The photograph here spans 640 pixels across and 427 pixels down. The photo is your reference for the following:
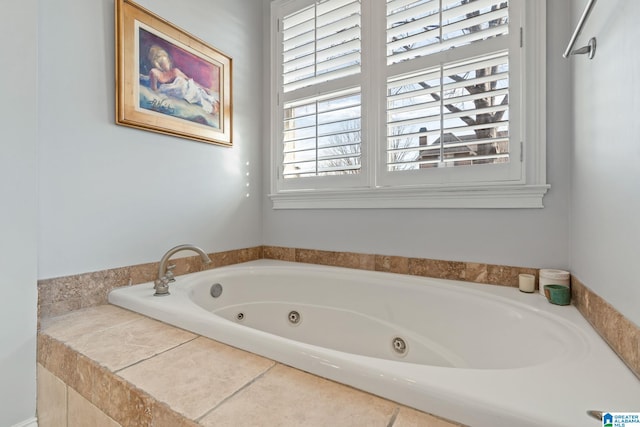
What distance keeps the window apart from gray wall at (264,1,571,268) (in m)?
0.05

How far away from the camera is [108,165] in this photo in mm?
1324

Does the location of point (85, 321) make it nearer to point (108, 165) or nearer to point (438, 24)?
point (108, 165)

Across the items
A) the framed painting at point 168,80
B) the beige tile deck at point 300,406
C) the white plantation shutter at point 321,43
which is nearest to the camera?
the beige tile deck at point 300,406

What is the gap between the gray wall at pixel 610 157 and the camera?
0.71m

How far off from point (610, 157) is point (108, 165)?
1.86 meters

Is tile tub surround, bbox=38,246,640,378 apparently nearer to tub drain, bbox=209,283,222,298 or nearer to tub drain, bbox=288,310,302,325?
tub drain, bbox=209,283,222,298

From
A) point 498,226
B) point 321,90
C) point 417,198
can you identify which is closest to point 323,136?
point 321,90

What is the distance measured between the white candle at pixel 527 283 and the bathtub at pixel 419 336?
0.04 meters

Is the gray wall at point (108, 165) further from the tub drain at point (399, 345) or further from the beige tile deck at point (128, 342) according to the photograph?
the tub drain at point (399, 345)

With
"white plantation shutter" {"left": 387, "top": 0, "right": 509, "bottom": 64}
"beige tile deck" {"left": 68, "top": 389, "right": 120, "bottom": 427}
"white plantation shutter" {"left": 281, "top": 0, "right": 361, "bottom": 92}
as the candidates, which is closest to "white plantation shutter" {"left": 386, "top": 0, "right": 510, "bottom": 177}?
"white plantation shutter" {"left": 387, "top": 0, "right": 509, "bottom": 64}

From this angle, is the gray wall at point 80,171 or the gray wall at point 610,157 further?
the gray wall at point 80,171

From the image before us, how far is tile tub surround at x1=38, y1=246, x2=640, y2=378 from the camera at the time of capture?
30.2 inches

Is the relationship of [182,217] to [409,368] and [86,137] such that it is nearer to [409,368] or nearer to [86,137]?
[86,137]

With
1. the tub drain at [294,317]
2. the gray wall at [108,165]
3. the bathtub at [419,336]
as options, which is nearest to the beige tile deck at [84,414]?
the bathtub at [419,336]
